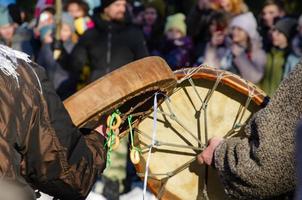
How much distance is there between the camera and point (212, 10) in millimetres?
9203

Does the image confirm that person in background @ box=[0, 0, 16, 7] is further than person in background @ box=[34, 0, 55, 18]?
No

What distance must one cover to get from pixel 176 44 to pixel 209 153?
538 centimetres

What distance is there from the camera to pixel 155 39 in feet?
33.9

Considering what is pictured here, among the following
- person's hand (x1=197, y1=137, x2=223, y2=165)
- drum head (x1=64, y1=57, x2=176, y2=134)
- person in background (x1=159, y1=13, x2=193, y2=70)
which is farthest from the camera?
person in background (x1=159, y1=13, x2=193, y2=70)

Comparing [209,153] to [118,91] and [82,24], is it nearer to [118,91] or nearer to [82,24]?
[118,91]

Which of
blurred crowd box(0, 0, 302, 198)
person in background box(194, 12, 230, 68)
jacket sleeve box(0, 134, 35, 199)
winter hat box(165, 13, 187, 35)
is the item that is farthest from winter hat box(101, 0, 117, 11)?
jacket sleeve box(0, 134, 35, 199)

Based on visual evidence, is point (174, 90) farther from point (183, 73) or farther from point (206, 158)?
point (206, 158)

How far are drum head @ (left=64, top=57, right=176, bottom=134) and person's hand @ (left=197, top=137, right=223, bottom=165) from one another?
13.1 inches

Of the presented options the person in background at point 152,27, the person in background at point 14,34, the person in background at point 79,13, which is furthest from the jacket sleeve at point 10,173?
the person in background at point 152,27

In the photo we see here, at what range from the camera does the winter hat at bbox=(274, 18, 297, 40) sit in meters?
8.06

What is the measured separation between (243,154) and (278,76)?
14.0 feet

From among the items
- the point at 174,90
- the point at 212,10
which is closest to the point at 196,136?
the point at 174,90

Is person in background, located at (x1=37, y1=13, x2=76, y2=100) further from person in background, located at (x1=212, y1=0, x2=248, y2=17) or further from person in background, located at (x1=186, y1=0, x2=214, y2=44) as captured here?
person in background, located at (x1=212, y1=0, x2=248, y2=17)

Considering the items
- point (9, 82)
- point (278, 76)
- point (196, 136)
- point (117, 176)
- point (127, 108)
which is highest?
point (9, 82)
